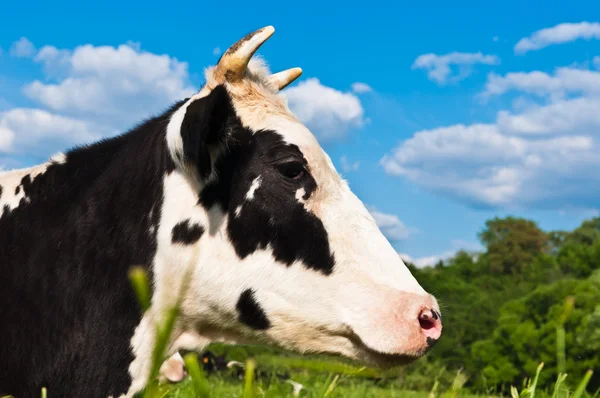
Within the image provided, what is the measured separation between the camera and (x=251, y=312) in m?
4.16

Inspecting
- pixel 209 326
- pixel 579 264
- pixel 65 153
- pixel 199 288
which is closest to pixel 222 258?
pixel 199 288

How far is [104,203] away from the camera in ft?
14.4

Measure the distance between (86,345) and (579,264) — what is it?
2994 inches

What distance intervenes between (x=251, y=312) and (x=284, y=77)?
2.06 meters

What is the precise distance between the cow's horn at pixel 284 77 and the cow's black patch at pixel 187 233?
55.8 inches

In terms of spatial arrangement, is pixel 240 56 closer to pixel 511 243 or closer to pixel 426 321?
pixel 426 321

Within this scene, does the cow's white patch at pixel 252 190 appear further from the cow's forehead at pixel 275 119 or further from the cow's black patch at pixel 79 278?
the cow's black patch at pixel 79 278

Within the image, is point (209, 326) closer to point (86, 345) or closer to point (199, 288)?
point (199, 288)

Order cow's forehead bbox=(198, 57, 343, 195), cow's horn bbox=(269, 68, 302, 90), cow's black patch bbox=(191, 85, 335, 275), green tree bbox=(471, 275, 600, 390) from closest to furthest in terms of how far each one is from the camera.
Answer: cow's black patch bbox=(191, 85, 335, 275), cow's forehead bbox=(198, 57, 343, 195), cow's horn bbox=(269, 68, 302, 90), green tree bbox=(471, 275, 600, 390)

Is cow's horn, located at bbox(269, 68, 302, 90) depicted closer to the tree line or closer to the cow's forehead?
the cow's forehead

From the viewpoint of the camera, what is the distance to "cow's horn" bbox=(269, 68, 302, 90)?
17.1 feet

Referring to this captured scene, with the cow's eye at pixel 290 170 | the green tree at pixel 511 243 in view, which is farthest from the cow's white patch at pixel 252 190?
the green tree at pixel 511 243

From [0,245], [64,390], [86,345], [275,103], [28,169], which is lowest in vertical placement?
[64,390]

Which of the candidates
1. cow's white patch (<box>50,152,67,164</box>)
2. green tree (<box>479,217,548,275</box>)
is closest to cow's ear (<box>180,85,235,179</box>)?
cow's white patch (<box>50,152,67,164</box>)
